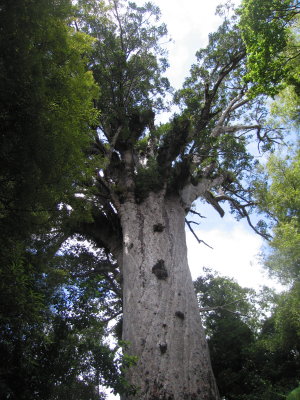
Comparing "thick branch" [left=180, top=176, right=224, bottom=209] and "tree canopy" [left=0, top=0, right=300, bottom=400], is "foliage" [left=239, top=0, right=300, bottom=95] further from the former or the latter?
"thick branch" [left=180, top=176, right=224, bottom=209]

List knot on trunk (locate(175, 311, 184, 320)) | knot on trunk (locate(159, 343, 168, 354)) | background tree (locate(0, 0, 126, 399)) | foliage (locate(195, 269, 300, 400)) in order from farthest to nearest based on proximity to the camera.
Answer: foliage (locate(195, 269, 300, 400)) → knot on trunk (locate(175, 311, 184, 320)) → knot on trunk (locate(159, 343, 168, 354)) → background tree (locate(0, 0, 126, 399))

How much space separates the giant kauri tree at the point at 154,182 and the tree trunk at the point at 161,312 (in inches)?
0.7

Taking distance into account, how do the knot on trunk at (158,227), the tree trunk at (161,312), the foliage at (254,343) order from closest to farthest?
the tree trunk at (161,312)
the knot on trunk at (158,227)
the foliage at (254,343)

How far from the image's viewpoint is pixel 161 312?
5.38 meters

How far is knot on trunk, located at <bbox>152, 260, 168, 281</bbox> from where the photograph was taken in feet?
19.4

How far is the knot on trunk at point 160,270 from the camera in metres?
5.92

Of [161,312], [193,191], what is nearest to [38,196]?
[161,312]

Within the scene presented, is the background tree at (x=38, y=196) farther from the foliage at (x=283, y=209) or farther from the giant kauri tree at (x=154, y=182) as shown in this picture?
the foliage at (x=283, y=209)

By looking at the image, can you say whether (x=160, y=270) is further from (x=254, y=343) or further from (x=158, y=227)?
(x=254, y=343)

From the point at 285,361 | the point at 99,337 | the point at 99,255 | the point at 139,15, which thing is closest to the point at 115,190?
the point at 99,255

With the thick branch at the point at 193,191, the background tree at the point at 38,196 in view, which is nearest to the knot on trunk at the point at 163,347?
the background tree at the point at 38,196

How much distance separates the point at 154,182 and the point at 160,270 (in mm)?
2623

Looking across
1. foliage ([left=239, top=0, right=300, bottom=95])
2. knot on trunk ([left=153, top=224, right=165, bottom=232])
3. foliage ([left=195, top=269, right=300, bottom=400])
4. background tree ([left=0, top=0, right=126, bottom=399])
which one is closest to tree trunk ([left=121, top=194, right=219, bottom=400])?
knot on trunk ([left=153, top=224, right=165, bottom=232])

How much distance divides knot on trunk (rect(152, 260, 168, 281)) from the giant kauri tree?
0.07 feet
